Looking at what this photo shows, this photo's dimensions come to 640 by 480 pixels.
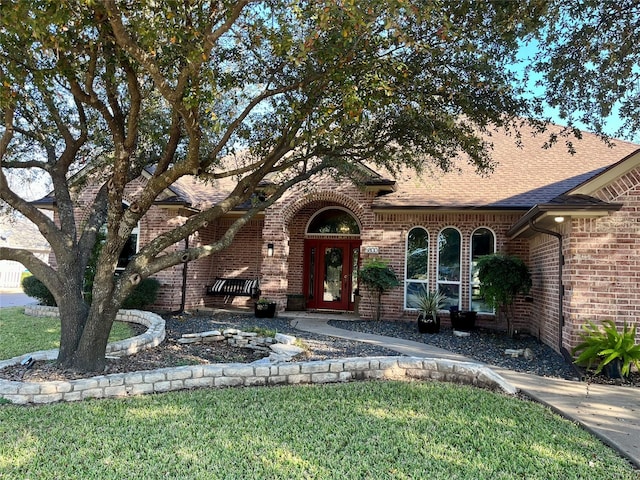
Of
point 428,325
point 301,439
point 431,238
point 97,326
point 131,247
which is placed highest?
point 431,238

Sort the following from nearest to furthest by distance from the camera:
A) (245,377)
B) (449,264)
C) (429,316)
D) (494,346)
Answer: (245,377)
(494,346)
(429,316)
(449,264)

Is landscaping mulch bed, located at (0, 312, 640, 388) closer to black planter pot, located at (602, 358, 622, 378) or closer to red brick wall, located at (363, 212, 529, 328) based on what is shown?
black planter pot, located at (602, 358, 622, 378)

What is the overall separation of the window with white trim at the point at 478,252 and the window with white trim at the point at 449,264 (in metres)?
0.37

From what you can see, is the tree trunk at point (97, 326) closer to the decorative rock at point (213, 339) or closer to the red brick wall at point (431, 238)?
the decorative rock at point (213, 339)

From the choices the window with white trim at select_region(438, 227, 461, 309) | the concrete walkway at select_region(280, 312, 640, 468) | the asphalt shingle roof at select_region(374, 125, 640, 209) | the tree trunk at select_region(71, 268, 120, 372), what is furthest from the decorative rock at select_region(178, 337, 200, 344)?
the window with white trim at select_region(438, 227, 461, 309)

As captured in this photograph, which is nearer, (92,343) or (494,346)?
(92,343)

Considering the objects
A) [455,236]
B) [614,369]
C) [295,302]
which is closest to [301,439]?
[614,369]

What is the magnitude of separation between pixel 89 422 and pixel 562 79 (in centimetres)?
807

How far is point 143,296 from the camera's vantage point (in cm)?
1268

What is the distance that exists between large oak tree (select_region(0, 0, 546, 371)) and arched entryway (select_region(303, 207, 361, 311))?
7.00 metres

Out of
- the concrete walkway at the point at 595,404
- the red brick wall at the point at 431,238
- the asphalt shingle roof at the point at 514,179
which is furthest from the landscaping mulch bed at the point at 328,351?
the asphalt shingle roof at the point at 514,179

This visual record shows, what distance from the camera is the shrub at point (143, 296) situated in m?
12.6

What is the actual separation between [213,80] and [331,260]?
10.1 metres

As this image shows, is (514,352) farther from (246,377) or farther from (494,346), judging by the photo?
(246,377)
